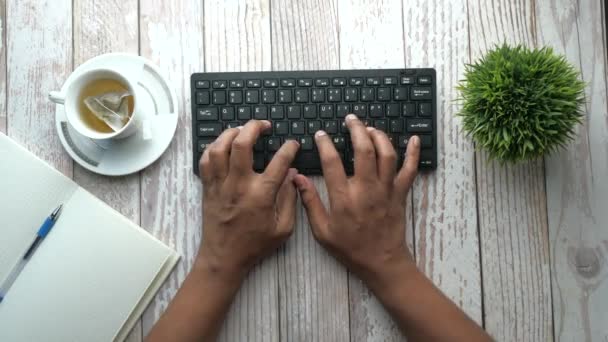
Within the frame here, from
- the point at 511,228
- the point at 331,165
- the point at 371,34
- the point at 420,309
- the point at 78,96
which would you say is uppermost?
the point at 371,34

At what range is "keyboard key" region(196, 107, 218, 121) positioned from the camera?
73cm

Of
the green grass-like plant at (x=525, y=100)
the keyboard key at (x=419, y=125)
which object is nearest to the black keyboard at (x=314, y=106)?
the keyboard key at (x=419, y=125)

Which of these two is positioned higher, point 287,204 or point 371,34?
point 371,34

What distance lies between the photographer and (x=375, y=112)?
730 millimetres

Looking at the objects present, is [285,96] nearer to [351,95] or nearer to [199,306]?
Answer: [351,95]

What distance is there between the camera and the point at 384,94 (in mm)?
731

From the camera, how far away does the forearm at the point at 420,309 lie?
68 centimetres

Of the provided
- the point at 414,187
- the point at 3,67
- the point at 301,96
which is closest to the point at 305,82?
the point at 301,96

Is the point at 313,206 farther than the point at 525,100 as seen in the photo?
Yes

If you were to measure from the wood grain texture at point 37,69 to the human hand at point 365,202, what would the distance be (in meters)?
0.40

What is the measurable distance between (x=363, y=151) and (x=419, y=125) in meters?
0.10

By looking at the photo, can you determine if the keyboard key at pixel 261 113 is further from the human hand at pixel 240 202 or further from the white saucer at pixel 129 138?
the white saucer at pixel 129 138

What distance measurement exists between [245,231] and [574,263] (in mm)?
505

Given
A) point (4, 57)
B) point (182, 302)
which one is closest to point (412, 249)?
point (182, 302)
